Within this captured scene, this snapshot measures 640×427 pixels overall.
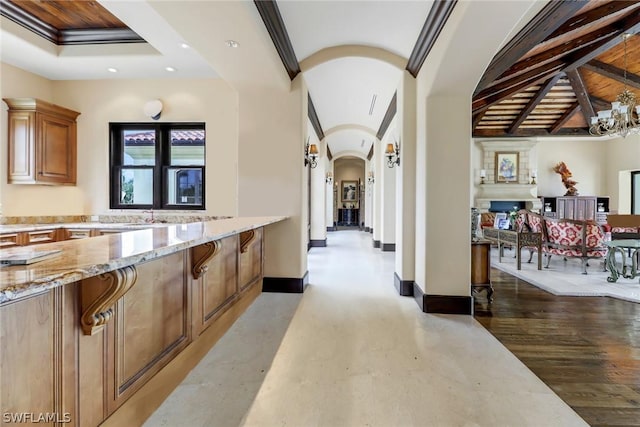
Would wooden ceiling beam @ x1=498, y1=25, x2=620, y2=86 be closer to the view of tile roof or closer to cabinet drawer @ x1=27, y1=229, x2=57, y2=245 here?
the view of tile roof

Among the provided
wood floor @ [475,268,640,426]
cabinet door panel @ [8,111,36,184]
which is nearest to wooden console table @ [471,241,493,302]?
wood floor @ [475,268,640,426]

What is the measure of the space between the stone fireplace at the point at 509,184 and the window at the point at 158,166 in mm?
8535

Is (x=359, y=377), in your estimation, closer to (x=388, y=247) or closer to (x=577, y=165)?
(x=388, y=247)

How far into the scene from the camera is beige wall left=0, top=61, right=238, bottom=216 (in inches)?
180

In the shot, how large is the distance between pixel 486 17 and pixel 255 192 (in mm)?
2973

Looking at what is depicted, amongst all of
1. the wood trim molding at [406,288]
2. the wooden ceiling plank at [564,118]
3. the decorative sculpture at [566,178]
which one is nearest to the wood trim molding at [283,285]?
the wood trim molding at [406,288]

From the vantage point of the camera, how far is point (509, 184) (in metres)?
9.71

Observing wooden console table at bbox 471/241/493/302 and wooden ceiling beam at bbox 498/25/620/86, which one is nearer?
wooden console table at bbox 471/241/493/302

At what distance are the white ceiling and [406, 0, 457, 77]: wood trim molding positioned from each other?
9 cm

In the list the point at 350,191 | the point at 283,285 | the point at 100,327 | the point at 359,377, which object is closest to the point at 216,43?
the point at 100,327

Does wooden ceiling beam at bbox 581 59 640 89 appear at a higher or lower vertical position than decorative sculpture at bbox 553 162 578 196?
higher

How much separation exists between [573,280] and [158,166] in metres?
6.54

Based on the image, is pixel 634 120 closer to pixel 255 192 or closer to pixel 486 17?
pixel 486 17

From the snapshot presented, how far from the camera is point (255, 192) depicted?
13.2ft
